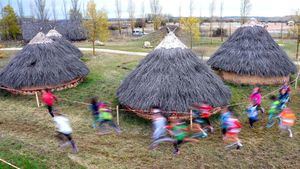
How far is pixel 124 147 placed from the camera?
10.1 meters

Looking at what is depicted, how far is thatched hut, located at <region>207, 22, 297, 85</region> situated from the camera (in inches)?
652

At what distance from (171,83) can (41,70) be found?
26.1 feet

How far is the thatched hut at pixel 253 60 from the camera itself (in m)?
16.6

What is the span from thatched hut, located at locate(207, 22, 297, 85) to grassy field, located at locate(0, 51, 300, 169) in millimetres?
3423

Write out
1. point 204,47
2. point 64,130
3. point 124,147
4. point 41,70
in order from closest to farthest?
1. point 64,130
2. point 124,147
3. point 41,70
4. point 204,47

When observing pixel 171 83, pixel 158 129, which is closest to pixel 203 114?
pixel 171 83

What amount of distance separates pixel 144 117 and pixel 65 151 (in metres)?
3.87

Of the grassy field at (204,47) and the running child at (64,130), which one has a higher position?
the grassy field at (204,47)

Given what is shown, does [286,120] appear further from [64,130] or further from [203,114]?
[64,130]

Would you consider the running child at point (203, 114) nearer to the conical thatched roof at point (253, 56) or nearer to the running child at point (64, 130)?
the running child at point (64, 130)

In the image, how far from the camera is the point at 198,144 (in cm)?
1025

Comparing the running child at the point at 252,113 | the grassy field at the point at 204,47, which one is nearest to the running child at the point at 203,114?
the running child at the point at 252,113

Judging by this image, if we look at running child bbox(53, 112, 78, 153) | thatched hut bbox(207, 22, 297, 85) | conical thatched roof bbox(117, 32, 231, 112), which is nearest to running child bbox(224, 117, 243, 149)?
conical thatched roof bbox(117, 32, 231, 112)

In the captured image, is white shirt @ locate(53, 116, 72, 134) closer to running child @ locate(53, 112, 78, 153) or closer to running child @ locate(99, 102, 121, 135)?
running child @ locate(53, 112, 78, 153)
